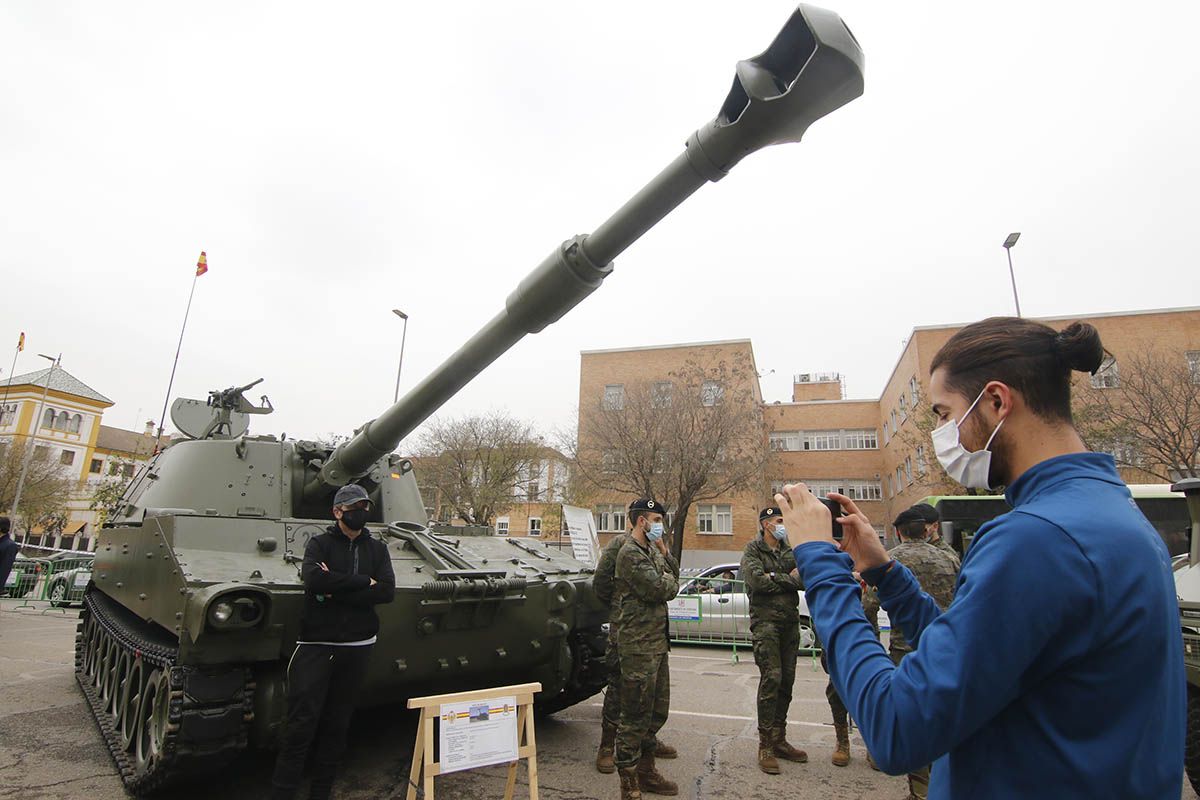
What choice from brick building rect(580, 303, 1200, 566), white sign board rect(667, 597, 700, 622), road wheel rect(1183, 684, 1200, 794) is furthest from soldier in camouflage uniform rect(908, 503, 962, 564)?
brick building rect(580, 303, 1200, 566)

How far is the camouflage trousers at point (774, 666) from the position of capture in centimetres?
524

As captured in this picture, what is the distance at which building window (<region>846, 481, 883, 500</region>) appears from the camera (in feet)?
109

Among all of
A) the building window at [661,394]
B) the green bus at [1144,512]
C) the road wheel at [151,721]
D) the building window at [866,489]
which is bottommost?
the road wheel at [151,721]

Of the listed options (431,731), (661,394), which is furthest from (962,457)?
(661,394)

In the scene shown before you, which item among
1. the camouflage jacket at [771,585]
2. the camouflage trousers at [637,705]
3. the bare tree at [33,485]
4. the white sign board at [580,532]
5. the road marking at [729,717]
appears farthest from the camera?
the bare tree at [33,485]

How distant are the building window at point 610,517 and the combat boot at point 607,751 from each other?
24396mm

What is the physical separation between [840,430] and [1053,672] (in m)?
35.2

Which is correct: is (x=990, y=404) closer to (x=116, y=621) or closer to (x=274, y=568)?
(x=274, y=568)

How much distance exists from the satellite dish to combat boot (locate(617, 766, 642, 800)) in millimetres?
5407

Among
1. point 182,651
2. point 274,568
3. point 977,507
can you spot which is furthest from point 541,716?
point 977,507

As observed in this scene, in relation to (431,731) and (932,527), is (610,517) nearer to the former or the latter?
(932,527)

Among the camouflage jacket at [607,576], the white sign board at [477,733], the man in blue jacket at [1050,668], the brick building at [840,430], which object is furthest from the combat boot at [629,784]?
the brick building at [840,430]

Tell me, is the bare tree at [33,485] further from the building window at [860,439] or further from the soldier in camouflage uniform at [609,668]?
the building window at [860,439]

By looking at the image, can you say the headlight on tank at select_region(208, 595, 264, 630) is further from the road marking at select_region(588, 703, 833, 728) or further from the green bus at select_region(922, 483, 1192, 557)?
the green bus at select_region(922, 483, 1192, 557)
